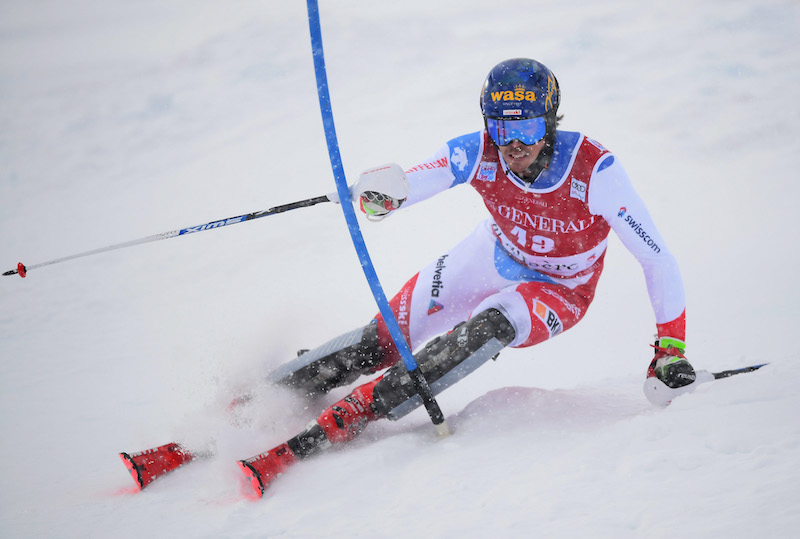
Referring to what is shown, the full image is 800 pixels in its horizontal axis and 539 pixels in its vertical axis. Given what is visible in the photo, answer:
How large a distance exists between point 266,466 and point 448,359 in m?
0.79

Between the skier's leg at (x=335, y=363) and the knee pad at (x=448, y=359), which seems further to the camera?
the skier's leg at (x=335, y=363)

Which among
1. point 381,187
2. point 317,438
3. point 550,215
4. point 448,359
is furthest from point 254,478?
point 550,215

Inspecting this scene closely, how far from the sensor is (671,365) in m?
2.49

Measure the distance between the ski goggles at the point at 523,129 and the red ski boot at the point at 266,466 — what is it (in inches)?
57.7

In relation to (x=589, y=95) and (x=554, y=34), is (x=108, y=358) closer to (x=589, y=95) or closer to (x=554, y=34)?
(x=589, y=95)

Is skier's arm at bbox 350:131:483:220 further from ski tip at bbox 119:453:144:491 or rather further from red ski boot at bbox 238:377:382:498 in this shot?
ski tip at bbox 119:453:144:491

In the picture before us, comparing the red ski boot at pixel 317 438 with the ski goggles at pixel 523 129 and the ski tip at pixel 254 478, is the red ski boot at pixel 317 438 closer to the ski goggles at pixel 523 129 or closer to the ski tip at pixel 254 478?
the ski tip at pixel 254 478

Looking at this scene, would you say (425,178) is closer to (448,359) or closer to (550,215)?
(550,215)

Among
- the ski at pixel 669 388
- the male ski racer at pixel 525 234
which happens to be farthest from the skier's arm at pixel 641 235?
the ski at pixel 669 388

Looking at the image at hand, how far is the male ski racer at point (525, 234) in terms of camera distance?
2541 mm

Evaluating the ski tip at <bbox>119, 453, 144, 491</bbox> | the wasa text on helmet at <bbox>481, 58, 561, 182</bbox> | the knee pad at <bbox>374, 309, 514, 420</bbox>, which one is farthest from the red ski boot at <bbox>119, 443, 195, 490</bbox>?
the wasa text on helmet at <bbox>481, 58, 561, 182</bbox>

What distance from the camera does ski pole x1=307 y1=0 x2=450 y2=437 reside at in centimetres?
243

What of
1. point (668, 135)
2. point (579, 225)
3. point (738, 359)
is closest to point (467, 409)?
point (579, 225)

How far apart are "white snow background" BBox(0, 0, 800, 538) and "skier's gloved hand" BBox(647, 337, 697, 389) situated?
0.10 m
